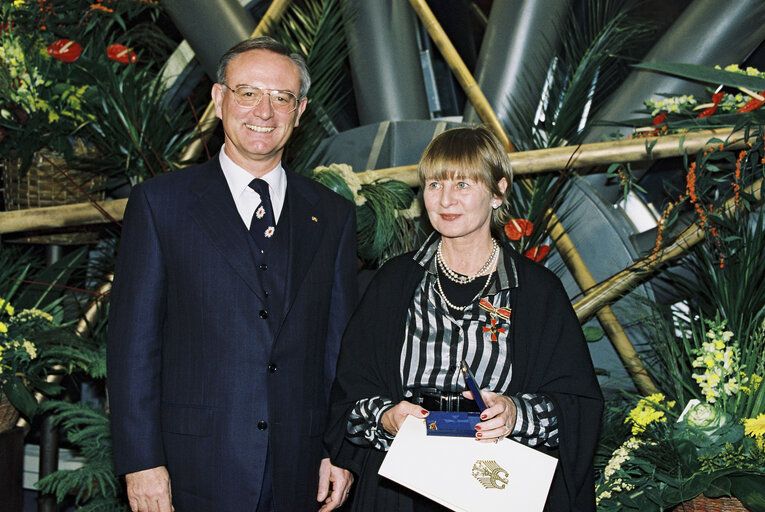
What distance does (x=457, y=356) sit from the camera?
158 cm

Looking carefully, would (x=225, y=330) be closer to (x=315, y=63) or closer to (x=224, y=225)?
(x=224, y=225)

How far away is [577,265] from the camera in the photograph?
297 cm

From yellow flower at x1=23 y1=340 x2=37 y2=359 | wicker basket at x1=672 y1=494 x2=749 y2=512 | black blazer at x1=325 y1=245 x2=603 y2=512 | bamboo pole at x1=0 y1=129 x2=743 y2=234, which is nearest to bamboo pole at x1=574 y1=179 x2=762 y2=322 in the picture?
bamboo pole at x1=0 y1=129 x2=743 y2=234

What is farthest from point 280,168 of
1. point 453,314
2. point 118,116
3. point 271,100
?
point 118,116

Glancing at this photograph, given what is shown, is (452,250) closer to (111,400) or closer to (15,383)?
(111,400)

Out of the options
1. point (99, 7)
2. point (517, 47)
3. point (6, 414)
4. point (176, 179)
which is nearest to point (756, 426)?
point (176, 179)

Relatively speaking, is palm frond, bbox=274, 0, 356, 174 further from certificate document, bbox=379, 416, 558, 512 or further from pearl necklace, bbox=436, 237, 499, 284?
certificate document, bbox=379, 416, 558, 512

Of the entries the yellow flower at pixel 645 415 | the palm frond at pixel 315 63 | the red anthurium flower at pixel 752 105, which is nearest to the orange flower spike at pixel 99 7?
the palm frond at pixel 315 63

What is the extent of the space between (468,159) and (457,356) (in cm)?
43

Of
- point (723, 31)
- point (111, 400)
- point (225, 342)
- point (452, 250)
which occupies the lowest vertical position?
point (111, 400)

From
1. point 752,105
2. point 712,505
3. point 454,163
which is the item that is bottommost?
point 712,505

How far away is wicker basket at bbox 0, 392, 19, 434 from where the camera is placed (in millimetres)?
2754

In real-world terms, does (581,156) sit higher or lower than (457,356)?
higher

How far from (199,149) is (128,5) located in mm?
821
